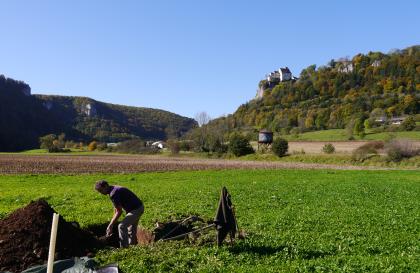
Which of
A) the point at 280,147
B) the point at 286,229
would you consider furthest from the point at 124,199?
the point at 280,147

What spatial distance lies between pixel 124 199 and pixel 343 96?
16492 cm

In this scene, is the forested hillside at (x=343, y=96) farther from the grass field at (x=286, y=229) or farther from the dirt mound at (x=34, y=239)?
the dirt mound at (x=34, y=239)

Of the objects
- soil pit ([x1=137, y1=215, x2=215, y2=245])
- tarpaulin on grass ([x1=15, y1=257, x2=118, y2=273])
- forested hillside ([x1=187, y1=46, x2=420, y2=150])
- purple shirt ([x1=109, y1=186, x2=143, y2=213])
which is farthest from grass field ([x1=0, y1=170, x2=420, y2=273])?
Result: forested hillside ([x1=187, y1=46, x2=420, y2=150])

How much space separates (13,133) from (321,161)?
132161 millimetres

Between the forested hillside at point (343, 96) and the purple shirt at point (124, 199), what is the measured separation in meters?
116

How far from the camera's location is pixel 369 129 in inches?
4505

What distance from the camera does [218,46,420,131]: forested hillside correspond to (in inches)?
5394

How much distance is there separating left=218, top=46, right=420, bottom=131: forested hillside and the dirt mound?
116868mm

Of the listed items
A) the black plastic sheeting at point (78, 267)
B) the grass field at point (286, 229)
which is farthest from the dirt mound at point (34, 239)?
the black plastic sheeting at point (78, 267)

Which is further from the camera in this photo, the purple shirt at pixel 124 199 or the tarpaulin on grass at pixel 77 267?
the purple shirt at pixel 124 199

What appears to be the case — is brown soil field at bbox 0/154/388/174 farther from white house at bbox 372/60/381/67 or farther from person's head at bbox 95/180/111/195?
white house at bbox 372/60/381/67

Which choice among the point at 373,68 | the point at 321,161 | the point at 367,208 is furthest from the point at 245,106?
the point at 367,208

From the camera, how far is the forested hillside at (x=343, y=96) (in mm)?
137000

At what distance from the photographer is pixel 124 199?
12188 millimetres
